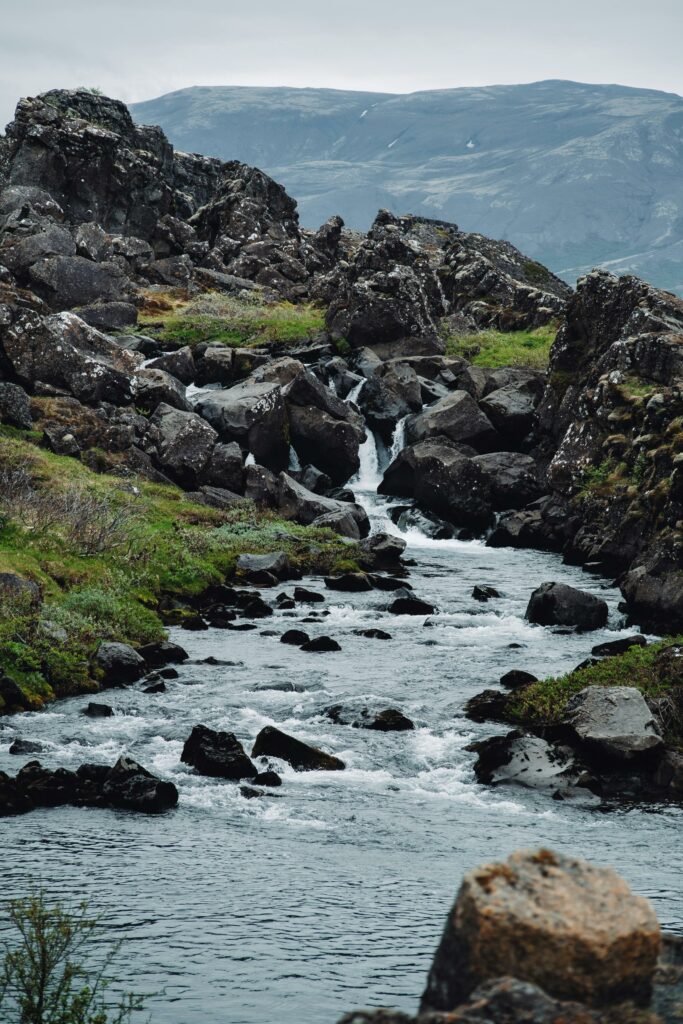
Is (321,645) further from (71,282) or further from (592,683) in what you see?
(71,282)

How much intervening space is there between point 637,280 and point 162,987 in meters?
44.2

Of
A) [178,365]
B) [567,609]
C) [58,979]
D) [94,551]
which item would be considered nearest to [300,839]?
[58,979]

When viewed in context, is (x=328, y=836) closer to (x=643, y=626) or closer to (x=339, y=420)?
(x=643, y=626)

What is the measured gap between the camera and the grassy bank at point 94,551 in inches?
872

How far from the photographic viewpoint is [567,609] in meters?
28.3

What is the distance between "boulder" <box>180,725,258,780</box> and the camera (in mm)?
16828

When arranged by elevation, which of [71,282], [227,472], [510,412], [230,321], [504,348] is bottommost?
[227,472]

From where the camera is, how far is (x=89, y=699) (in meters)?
20.9

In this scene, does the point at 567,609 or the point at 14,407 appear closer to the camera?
the point at 567,609

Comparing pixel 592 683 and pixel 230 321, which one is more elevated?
pixel 230 321

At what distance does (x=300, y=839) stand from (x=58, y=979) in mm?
4786

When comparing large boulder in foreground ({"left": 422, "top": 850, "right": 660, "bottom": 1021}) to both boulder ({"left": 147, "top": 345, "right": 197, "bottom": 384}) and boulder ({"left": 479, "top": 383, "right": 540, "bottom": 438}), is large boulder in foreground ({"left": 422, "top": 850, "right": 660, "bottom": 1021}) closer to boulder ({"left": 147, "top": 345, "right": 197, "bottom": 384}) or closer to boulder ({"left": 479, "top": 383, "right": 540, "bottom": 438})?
boulder ({"left": 479, "top": 383, "right": 540, "bottom": 438})

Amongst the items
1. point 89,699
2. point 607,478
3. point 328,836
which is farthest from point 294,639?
point 607,478

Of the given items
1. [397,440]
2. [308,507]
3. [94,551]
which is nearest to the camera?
[94,551]
